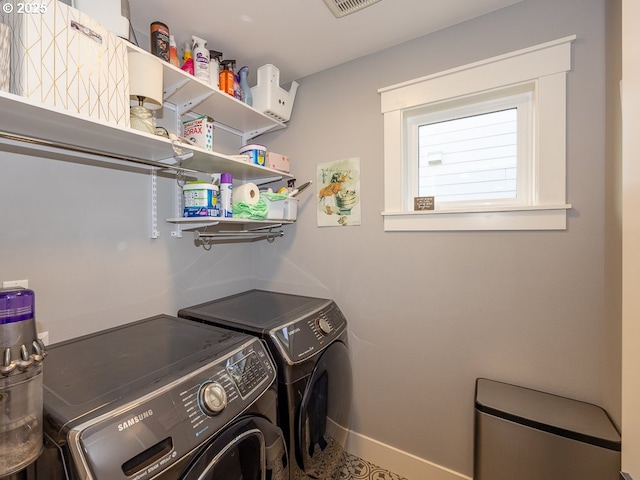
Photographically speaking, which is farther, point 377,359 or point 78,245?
point 377,359

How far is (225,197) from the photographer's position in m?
1.48

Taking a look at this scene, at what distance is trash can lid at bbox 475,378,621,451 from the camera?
1027mm

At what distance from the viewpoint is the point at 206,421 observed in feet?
2.50

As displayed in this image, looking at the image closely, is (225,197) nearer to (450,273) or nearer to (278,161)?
(278,161)

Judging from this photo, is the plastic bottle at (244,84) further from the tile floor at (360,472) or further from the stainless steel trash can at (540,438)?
the tile floor at (360,472)

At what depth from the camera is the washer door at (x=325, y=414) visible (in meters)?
1.16

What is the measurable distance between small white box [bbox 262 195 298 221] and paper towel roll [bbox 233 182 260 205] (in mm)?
94

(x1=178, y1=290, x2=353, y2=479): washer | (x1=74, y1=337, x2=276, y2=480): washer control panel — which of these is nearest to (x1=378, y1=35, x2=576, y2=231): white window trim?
(x1=178, y1=290, x2=353, y2=479): washer

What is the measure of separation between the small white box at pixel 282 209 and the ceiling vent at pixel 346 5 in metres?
0.95

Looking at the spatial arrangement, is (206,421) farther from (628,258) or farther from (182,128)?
(182,128)

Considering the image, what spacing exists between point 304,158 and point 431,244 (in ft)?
3.20

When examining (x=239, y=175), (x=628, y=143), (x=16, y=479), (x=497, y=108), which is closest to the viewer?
(x=16, y=479)

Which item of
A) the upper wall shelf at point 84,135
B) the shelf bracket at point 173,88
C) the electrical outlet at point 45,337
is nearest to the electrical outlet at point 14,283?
the electrical outlet at point 45,337

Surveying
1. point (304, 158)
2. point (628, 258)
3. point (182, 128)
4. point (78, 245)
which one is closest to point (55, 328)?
point (78, 245)
